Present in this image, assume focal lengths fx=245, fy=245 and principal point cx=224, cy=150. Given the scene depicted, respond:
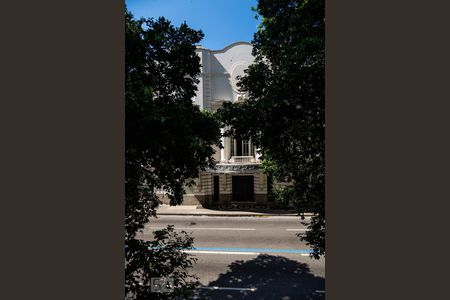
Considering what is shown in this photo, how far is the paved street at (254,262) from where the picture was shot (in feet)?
31.7

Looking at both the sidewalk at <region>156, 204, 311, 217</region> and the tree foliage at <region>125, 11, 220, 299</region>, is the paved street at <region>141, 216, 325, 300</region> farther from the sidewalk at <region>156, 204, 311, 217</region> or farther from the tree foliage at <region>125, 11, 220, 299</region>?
the tree foliage at <region>125, 11, 220, 299</region>

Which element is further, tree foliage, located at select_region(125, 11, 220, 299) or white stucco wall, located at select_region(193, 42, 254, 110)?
white stucco wall, located at select_region(193, 42, 254, 110)

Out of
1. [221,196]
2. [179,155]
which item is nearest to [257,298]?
[179,155]

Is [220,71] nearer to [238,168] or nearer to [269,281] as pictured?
[238,168]

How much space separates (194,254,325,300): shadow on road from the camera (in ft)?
30.8

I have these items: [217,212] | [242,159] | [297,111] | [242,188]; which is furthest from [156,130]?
[242,188]

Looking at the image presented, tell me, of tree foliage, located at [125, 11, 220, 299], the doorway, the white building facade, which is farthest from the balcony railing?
tree foliage, located at [125, 11, 220, 299]

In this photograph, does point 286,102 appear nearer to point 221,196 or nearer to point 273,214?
point 273,214

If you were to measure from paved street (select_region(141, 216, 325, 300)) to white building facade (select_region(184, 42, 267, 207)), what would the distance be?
6034mm

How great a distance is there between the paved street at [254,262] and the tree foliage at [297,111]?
395cm

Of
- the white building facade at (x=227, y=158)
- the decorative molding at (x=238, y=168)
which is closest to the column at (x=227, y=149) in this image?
the white building facade at (x=227, y=158)

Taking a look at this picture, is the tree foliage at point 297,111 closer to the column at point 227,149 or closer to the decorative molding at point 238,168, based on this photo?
the decorative molding at point 238,168

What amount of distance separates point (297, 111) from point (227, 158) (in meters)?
18.8

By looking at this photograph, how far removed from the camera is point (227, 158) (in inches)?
986
